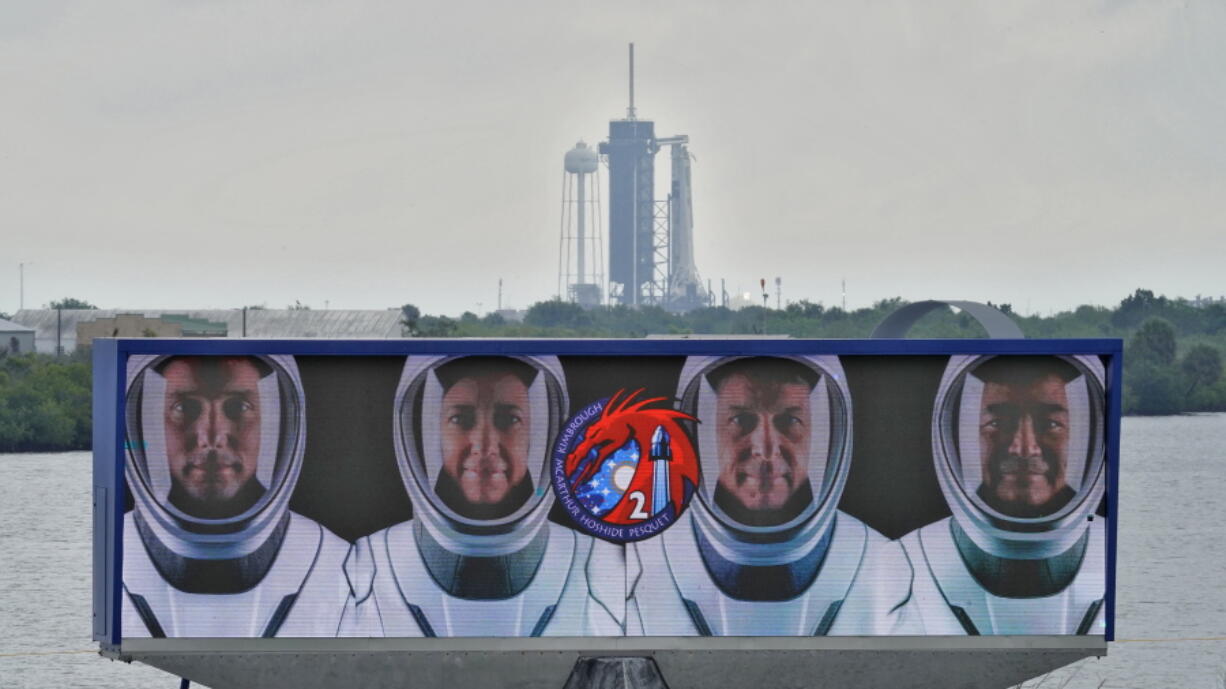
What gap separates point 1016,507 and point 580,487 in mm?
3151

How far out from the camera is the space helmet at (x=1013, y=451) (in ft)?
43.3

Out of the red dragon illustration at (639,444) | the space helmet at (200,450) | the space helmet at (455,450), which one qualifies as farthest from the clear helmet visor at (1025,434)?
the space helmet at (200,450)

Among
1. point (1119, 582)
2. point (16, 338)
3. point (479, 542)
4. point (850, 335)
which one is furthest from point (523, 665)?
point (16, 338)

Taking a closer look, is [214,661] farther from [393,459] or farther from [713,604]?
[713,604]

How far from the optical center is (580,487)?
1319cm

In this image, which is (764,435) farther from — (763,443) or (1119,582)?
(1119,582)

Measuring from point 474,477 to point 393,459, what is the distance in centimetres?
59

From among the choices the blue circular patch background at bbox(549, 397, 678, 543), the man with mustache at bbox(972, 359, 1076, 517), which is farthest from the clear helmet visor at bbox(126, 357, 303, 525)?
the man with mustache at bbox(972, 359, 1076, 517)

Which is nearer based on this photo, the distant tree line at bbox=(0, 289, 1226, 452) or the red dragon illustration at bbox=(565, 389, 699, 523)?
the red dragon illustration at bbox=(565, 389, 699, 523)

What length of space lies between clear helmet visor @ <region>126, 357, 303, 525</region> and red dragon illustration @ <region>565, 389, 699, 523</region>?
6.71 ft

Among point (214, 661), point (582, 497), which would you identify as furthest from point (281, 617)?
point (582, 497)

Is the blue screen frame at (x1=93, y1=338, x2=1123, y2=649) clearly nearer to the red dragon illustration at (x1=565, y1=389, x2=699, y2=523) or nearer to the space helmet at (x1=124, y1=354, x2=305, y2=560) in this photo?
the space helmet at (x1=124, y1=354, x2=305, y2=560)

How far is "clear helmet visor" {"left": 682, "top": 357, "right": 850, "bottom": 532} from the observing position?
13.2 m

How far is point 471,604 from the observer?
1311 cm
